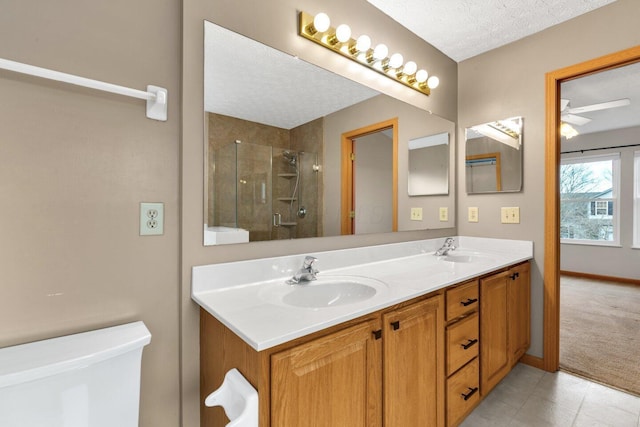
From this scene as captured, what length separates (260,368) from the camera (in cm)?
75

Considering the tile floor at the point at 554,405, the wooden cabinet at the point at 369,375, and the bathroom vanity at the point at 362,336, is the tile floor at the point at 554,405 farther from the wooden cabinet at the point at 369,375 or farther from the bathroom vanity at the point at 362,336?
the wooden cabinet at the point at 369,375

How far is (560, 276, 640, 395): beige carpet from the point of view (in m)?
1.97

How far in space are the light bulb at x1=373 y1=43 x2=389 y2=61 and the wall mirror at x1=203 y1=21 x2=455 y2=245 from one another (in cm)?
19

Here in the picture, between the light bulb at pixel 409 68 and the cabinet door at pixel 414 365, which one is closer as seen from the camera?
the cabinet door at pixel 414 365

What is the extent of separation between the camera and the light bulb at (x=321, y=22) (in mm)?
1384

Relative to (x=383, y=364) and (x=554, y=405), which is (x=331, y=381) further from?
(x=554, y=405)

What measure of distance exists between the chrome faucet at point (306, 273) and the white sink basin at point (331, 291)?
20mm

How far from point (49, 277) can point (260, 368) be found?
2.23 feet

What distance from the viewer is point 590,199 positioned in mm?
4645

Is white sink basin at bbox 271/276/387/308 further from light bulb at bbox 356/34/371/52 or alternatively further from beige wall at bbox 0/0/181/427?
light bulb at bbox 356/34/371/52

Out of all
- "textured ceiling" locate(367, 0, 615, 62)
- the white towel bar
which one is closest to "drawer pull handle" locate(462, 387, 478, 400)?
the white towel bar

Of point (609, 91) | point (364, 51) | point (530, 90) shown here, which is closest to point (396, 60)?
point (364, 51)

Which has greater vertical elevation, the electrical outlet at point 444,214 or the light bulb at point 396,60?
the light bulb at point 396,60

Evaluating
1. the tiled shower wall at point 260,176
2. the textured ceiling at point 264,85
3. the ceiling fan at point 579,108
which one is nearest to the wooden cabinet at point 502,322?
the tiled shower wall at point 260,176
